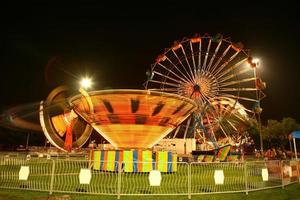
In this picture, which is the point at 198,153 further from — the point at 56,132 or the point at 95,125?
the point at 56,132

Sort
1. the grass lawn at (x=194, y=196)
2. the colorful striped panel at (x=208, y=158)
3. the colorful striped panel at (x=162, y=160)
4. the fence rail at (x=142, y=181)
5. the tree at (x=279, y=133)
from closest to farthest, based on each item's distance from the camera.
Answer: the grass lawn at (x=194, y=196), the fence rail at (x=142, y=181), the colorful striped panel at (x=162, y=160), the colorful striped panel at (x=208, y=158), the tree at (x=279, y=133)

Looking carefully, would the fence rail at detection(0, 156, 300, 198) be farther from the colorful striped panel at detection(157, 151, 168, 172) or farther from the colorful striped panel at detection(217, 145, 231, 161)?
the colorful striped panel at detection(217, 145, 231, 161)

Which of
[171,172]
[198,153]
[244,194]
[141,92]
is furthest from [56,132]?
[198,153]

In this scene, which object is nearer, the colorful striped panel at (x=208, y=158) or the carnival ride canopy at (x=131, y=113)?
the carnival ride canopy at (x=131, y=113)

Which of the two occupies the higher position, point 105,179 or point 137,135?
point 137,135

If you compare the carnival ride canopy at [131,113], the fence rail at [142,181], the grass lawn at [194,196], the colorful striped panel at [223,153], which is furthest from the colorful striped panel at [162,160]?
the colorful striped panel at [223,153]

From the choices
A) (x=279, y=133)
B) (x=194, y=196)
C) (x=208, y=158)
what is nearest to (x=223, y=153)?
(x=208, y=158)

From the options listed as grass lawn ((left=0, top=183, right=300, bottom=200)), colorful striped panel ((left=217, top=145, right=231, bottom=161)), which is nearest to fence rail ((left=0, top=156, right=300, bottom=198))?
grass lawn ((left=0, top=183, right=300, bottom=200))

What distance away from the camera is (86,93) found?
15.3m

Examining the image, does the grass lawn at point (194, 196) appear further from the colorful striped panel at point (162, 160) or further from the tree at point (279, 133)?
the tree at point (279, 133)

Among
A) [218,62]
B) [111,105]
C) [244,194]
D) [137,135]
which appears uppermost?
[218,62]

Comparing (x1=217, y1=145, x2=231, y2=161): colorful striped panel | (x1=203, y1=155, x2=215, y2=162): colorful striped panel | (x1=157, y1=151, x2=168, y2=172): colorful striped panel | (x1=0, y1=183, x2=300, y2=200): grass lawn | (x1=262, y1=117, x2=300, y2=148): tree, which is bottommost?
(x1=0, y1=183, x2=300, y2=200): grass lawn

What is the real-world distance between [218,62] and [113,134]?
18520 millimetres

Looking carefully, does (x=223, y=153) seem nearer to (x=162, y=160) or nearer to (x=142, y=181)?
(x=162, y=160)
